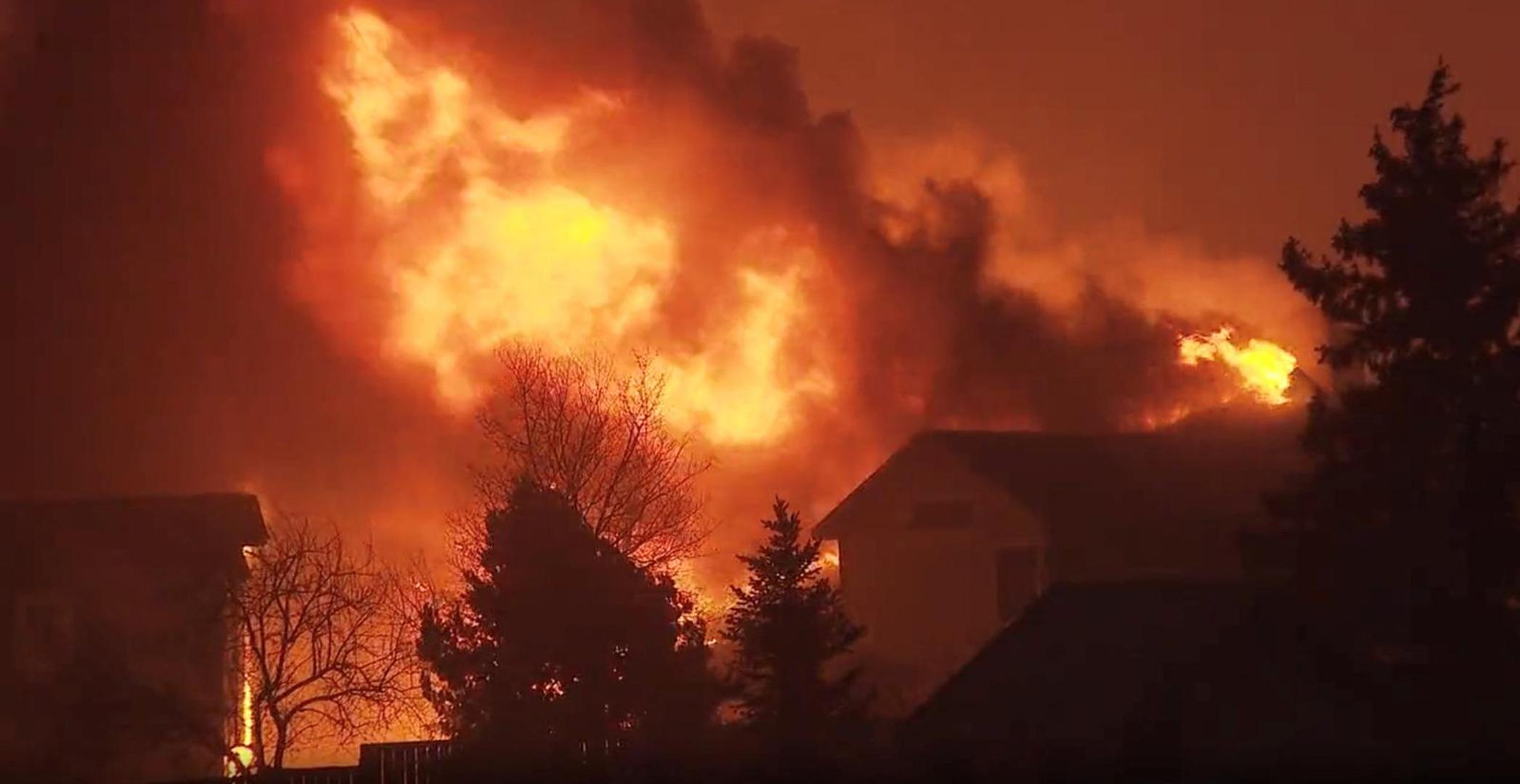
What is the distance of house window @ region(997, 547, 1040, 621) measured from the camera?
3812 centimetres

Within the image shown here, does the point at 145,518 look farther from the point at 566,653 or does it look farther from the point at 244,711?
the point at 566,653

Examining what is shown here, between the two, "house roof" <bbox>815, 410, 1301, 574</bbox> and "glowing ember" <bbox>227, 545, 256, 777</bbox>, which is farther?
"house roof" <bbox>815, 410, 1301, 574</bbox>

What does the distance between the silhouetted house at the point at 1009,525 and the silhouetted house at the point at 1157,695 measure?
42.6 ft

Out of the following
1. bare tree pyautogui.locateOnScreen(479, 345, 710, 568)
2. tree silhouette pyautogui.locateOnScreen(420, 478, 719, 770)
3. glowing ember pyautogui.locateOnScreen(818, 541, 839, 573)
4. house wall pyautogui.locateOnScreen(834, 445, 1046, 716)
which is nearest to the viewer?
tree silhouette pyautogui.locateOnScreen(420, 478, 719, 770)

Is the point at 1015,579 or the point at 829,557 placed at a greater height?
the point at 829,557

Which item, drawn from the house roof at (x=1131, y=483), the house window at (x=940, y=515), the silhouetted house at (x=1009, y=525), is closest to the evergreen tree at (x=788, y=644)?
the silhouetted house at (x=1009, y=525)

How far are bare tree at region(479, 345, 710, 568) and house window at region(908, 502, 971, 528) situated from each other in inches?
189

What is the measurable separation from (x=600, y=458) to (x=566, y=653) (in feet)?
23.8

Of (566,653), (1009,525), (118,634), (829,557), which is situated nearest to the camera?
(566,653)

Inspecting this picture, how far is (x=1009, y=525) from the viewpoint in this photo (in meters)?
39.0

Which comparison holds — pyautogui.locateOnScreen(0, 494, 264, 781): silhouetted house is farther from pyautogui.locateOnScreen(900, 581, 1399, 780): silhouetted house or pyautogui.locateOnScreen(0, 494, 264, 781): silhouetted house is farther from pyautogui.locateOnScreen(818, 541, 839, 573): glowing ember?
pyautogui.locateOnScreen(818, 541, 839, 573): glowing ember

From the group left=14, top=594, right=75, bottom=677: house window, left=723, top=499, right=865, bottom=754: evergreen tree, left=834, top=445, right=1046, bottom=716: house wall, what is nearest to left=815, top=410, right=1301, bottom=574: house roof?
left=834, top=445, right=1046, bottom=716: house wall

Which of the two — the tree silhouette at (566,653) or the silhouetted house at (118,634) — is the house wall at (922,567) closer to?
the tree silhouette at (566,653)

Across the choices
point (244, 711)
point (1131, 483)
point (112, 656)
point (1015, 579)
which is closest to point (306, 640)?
point (244, 711)
